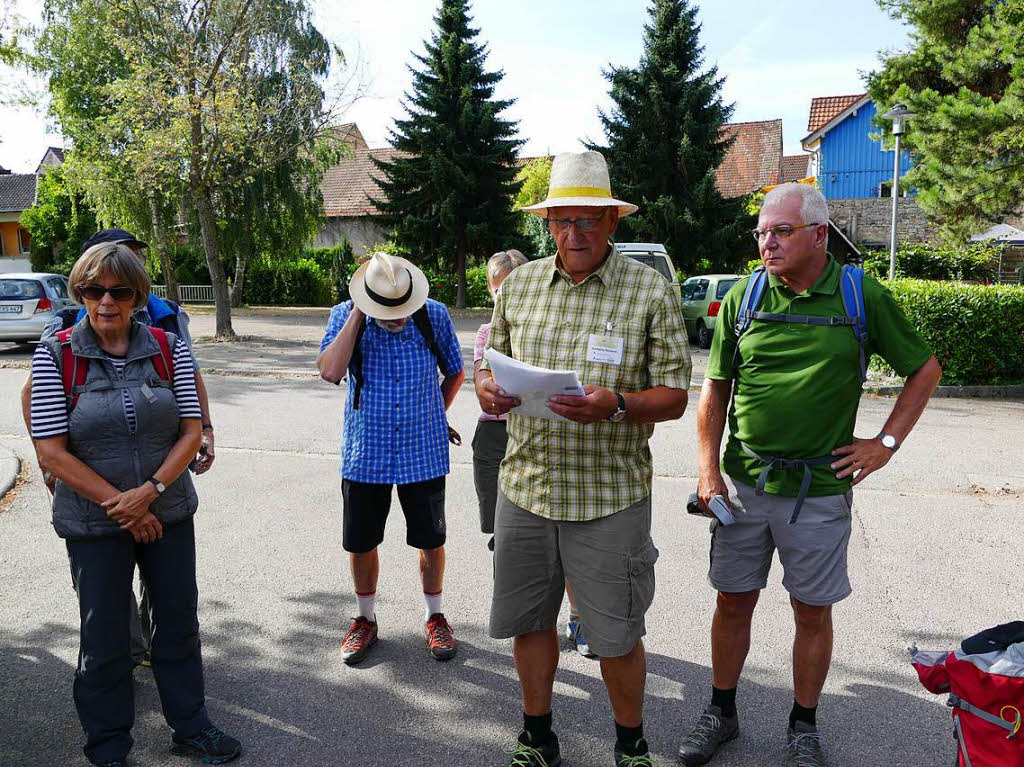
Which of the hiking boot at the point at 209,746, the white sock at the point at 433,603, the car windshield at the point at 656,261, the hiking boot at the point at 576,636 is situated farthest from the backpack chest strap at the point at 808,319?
the car windshield at the point at 656,261

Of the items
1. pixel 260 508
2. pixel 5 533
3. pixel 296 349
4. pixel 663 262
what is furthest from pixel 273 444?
pixel 663 262

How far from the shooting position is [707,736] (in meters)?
3.08

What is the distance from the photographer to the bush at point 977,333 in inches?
436

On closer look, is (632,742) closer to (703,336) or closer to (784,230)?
(784,230)

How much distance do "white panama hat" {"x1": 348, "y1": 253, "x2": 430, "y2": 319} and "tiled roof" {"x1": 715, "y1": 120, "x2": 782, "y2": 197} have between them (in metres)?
36.3

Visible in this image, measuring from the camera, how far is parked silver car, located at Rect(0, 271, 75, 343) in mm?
16547

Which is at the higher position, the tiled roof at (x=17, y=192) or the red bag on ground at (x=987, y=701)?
the tiled roof at (x=17, y=192)

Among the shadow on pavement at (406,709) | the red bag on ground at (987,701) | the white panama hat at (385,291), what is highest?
the white panama hat at (385,291)

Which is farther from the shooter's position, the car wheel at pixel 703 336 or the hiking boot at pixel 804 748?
the car wheel at pixel 703 336

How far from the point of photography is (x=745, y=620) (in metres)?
3.20

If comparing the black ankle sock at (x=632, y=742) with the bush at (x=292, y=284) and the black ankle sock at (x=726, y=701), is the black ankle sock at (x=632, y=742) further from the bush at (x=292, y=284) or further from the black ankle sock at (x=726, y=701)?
the bush at (x=292, y=284)

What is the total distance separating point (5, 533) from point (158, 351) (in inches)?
143

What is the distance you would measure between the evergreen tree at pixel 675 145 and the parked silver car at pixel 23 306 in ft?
57.4

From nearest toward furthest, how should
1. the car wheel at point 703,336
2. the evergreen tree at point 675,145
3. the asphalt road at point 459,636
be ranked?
the asphalt road at point 459,636 → the car wheel at point 703,336 → the evergreen tree at point 675,145
